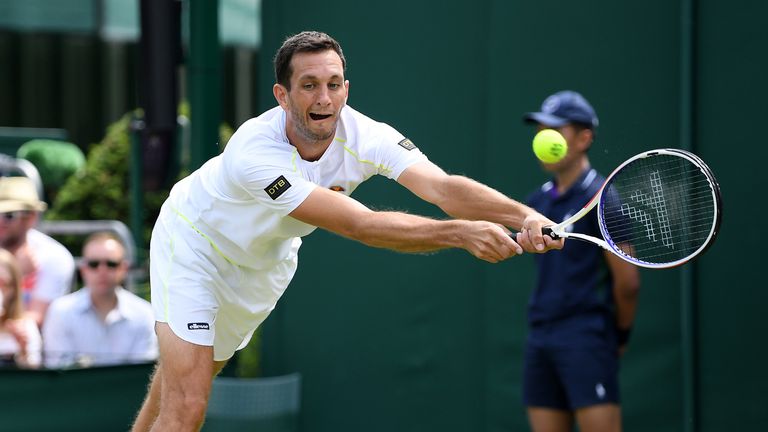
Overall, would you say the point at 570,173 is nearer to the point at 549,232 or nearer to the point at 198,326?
the point at 549,232

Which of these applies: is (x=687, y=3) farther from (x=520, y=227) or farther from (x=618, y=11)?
(x=520, y=227)

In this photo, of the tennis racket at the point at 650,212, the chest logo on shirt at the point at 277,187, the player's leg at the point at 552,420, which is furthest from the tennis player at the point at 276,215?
the player's leg at the point at 552,420

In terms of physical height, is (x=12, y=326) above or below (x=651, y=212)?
below

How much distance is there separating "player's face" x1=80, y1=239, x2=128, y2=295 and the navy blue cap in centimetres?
248

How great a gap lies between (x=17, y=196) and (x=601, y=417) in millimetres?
3792

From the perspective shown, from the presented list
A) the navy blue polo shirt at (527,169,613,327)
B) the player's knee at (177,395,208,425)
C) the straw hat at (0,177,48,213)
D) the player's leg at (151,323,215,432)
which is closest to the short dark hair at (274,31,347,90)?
the player's leg at (151,323,215,432)

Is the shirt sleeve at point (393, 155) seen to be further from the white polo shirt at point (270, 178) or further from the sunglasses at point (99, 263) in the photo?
the sunglasses at point (99, 263)

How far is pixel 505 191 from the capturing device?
613cm

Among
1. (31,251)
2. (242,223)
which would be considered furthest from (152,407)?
(31,251)

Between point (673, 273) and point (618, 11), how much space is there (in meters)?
1.31

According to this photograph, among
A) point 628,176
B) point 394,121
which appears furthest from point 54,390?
point 628,176

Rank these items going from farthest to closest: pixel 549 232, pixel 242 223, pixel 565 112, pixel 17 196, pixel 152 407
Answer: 1. pixel 17 196
2. pixel 565 112
3. pixel 152 407
4. pixel 242 223
5. pixel 549 232

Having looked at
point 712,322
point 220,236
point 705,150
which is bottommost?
point 712,322

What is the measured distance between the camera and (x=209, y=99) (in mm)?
6652
